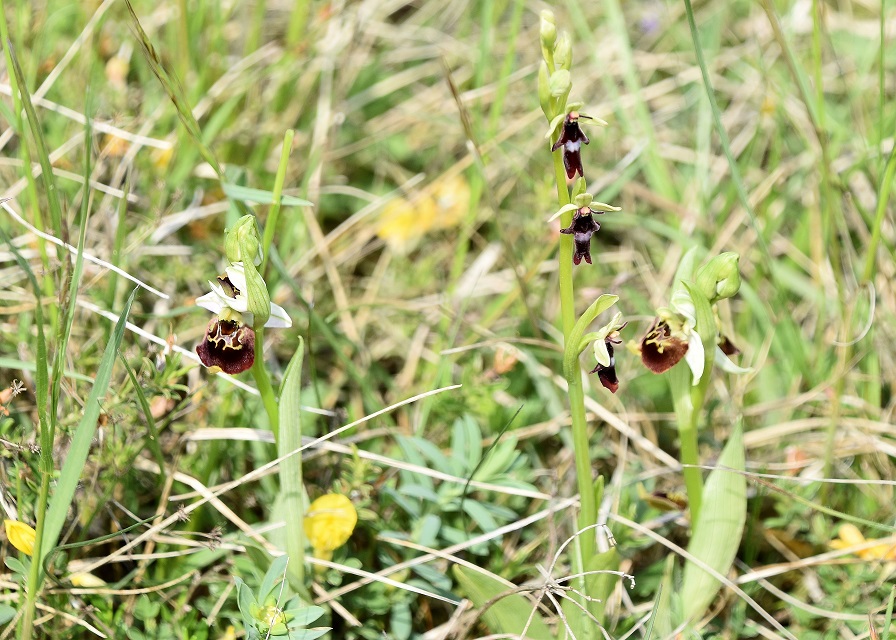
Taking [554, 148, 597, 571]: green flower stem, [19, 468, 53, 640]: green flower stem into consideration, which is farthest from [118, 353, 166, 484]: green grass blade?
[554, 148, 597, 571]: green flower stem

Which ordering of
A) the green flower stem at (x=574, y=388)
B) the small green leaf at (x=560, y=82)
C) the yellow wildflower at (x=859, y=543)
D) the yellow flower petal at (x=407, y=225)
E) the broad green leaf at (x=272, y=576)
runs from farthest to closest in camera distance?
the yellow flower petal at (x=407, y=225) < the yellow wildflower at (x=859, y=543) < the broad green leaf at (x=272, y=576) < the green flower stem at (x=574, y=388) < the small green leaf at (x=560, y=82)

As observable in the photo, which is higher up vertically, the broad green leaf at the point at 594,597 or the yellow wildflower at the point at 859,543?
the broad green leaf at the point at 594,597

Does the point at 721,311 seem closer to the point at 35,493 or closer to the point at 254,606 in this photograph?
the point at 254,606

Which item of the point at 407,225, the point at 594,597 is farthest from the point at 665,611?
the point at 407,225

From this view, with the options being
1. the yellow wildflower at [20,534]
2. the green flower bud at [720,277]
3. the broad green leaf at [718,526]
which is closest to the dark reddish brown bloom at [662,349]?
the green flower bud at [720,277]

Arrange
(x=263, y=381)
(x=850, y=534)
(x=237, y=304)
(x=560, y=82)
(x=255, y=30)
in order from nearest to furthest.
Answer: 1. (x=560, y=82)
2. (x=237, y=304)
3. (x=263, y=381)
4. (x=850, y=534)
5. (x=255, y=30)

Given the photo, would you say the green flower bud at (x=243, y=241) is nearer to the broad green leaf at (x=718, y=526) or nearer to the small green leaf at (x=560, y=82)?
the small green leaf at (x=560, y=82)

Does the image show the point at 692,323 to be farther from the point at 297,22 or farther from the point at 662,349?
the point at 297,22

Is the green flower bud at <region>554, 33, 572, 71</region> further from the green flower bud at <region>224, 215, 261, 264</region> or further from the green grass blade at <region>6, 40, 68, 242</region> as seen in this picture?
the green grass blade at <region>6, 40, 68, 242</region>
